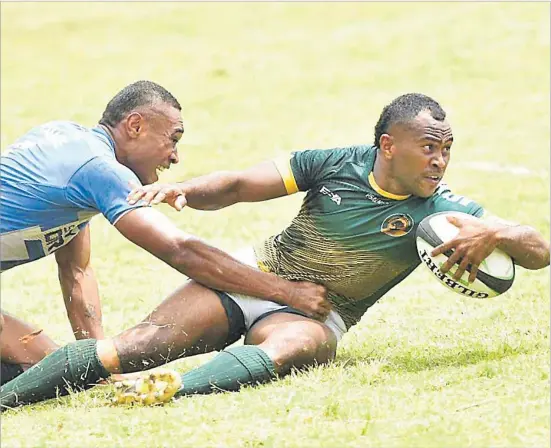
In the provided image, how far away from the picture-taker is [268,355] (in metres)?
6.39

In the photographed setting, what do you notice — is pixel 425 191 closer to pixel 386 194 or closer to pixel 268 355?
pixel 386 194

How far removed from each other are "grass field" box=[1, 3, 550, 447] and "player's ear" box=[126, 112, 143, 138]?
149 cm

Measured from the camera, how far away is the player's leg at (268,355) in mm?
6229

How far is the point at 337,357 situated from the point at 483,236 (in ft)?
3.92

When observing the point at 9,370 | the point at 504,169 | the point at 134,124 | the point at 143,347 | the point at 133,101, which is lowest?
the point at 504,169

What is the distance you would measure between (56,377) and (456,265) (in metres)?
2.33

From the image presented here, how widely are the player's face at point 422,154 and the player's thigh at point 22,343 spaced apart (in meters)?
2.45

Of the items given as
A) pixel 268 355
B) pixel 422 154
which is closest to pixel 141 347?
pixel 268 355

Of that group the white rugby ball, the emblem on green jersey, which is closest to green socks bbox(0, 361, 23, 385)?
the emblem on green jersey

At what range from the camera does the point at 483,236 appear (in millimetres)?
6648

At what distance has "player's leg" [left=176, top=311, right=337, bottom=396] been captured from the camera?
6229mm

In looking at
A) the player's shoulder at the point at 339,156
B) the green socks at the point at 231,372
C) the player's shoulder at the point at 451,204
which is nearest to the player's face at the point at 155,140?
the player's shoulder at the point at 339,156

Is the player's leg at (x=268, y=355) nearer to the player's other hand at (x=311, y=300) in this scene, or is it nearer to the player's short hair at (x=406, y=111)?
the player's other hand at (x=311, y=300)

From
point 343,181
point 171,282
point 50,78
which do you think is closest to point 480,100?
point 50,78
